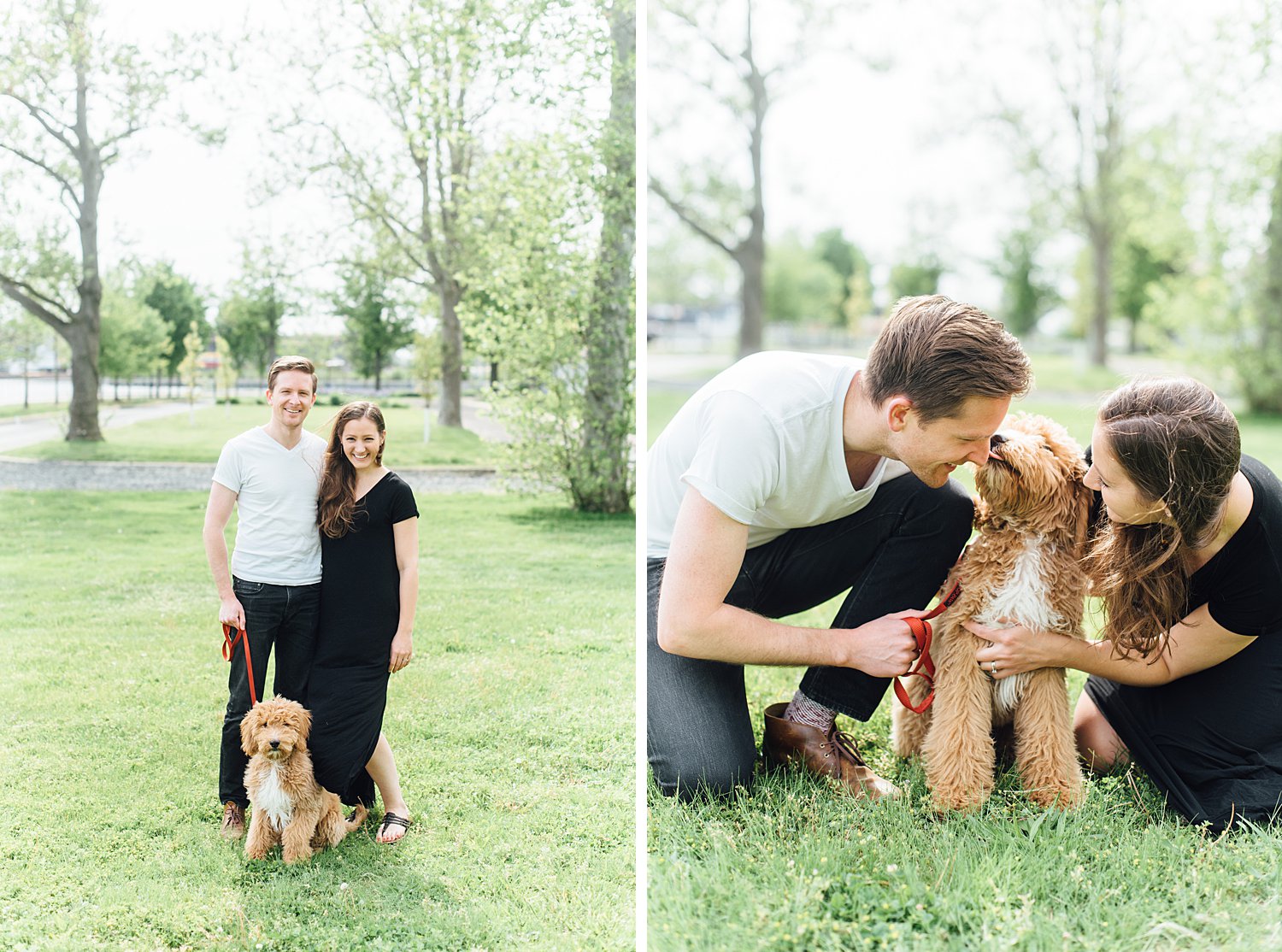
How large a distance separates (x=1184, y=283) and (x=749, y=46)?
6346 millimetres

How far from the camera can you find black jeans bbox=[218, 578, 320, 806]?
2.81 meters

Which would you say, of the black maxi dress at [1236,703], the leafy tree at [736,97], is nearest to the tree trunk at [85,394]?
the black maxi dress at [1236,703]

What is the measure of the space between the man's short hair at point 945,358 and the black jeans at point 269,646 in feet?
5.36

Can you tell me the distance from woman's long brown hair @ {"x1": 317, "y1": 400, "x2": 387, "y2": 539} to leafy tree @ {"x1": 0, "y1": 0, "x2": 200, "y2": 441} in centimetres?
119

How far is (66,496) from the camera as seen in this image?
11.3 feet

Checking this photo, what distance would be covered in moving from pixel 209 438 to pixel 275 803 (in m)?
1.19

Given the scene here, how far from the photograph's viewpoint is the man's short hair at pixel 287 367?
283cm

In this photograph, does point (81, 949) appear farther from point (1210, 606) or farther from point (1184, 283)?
point (1184, 283)

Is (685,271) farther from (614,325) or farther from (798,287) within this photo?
(614,325)

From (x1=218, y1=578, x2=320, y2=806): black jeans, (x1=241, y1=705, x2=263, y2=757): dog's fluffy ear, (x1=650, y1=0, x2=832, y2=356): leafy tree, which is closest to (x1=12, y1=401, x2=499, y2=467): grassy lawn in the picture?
(x1=218, y1=578, x2=320, y2=806): black jeans

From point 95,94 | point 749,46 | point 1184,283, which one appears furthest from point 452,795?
point 749,46

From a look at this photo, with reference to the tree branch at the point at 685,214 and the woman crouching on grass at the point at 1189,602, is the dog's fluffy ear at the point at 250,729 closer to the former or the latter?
the woman crouching on grass at the point at 1189,602

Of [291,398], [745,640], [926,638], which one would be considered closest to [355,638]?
[291,398]

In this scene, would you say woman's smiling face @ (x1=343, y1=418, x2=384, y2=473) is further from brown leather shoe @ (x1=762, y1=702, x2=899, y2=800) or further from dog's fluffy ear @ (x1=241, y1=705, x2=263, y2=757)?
brown leather shoe @ (x1=762, y1=702, x2=899, y2=800)
